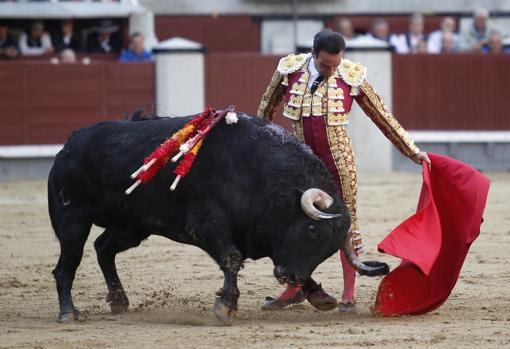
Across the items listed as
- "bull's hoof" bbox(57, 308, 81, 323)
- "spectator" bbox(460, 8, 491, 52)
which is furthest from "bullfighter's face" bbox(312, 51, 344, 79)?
"spectator" bbox(460, 8, 491, 52)

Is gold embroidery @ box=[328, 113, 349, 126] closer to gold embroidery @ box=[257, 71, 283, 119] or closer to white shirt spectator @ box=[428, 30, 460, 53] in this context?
gold embroidery @ box=[257, 71, 283, 119]

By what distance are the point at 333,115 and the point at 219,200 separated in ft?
2.06

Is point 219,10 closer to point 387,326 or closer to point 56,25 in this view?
point 56,25

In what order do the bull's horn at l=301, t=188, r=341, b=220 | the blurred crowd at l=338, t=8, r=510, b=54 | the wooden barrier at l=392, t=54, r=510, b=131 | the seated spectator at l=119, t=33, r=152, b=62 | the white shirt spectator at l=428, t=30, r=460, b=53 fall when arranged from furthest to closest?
the white shirt spectator at l=428, t=30, r=460, b=53 < the blurred crowd at l=338, t=8, r=510, b=54 < the wooden barrier at l=392, t=54, r=510, b=131 < the seated spectator at l=119, t=33, r=152, b=62 < the bull's horn at l=301, t=188, r=341, b=220

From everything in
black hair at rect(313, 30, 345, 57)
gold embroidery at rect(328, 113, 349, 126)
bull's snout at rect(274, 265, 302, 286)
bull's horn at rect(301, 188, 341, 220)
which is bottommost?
bull's snout at rect(274, 265, 302, 286)

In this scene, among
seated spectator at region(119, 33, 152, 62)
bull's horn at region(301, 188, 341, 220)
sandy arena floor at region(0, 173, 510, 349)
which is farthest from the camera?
seated spectator at region(119, 33, 152, 62)

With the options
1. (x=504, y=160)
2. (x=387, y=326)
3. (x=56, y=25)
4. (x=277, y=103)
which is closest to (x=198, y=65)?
(x=56, y=25)

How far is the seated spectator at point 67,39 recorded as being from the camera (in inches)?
565

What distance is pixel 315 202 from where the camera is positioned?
17.8ft

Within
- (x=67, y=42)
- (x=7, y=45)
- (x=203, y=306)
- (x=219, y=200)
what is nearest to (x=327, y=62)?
(x=219, y=200)

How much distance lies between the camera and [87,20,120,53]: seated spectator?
48.2 feet

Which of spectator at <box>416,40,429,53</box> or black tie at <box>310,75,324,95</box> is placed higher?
black tie at <box>310,75,324,95</box>

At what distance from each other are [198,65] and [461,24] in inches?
168

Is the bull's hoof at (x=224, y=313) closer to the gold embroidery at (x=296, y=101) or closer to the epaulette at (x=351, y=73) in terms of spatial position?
the gold embroidery at (x=296, y=101)
